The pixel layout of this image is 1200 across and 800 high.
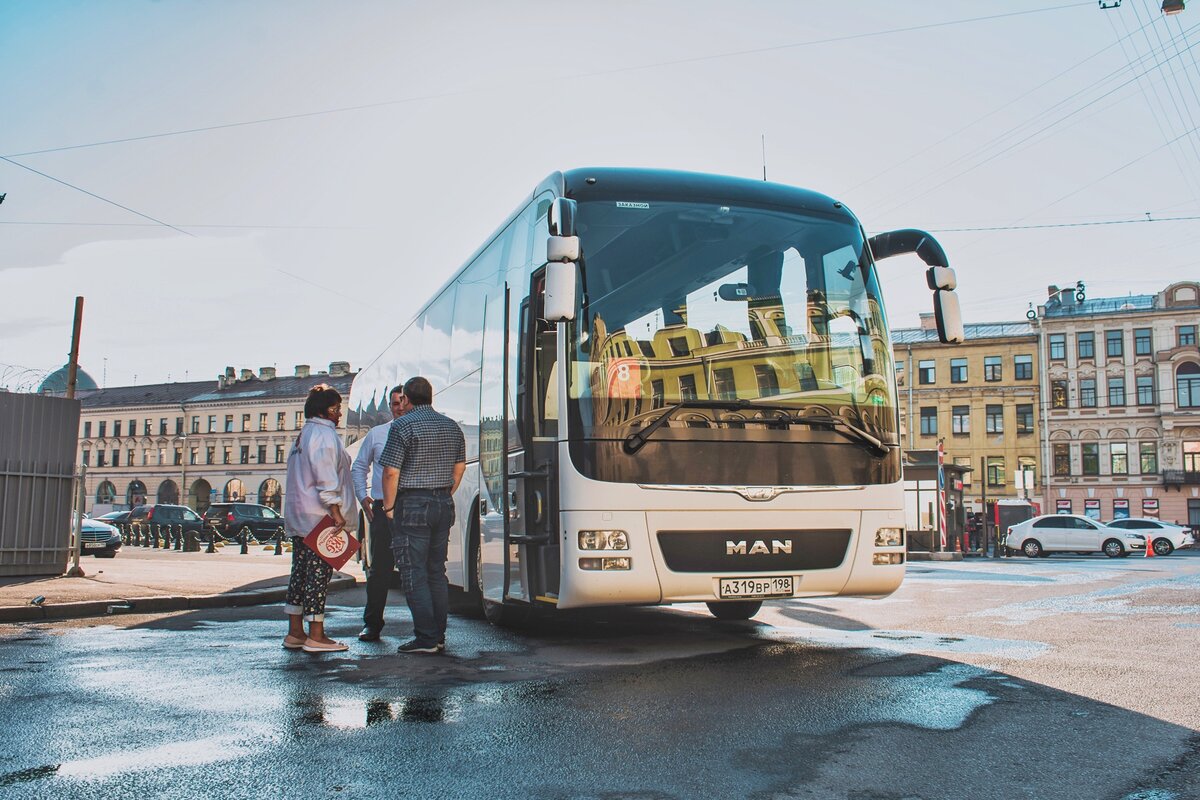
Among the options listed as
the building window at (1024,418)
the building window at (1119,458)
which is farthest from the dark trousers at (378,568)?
the building window at (1024,418)

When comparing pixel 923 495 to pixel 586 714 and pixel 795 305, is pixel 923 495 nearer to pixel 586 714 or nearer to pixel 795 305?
pixel 795 305

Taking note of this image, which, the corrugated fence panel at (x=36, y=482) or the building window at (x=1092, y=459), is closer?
the corrugated fence panel at (x=36, y=482)

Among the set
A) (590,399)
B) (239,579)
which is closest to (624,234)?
(590,399)

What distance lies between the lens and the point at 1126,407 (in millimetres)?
67625

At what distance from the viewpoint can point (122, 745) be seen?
4824 mm

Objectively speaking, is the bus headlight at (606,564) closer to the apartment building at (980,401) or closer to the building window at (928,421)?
the apartment building at (980,401)

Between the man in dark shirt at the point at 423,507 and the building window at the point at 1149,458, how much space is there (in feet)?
223

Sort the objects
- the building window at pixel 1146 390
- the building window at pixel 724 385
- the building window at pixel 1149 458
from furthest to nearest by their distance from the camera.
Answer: the building window at pixel 1146 390
the building window at pixel 1149 458
the building window at pixel 724 385

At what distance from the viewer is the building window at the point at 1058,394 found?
6944 centimetres

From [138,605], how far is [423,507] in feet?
17.1

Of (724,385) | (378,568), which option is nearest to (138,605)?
(378,568)

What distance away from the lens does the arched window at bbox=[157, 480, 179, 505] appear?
340 ft

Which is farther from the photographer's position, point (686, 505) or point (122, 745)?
point (686, 505)

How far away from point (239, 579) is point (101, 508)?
78053 millimetres
